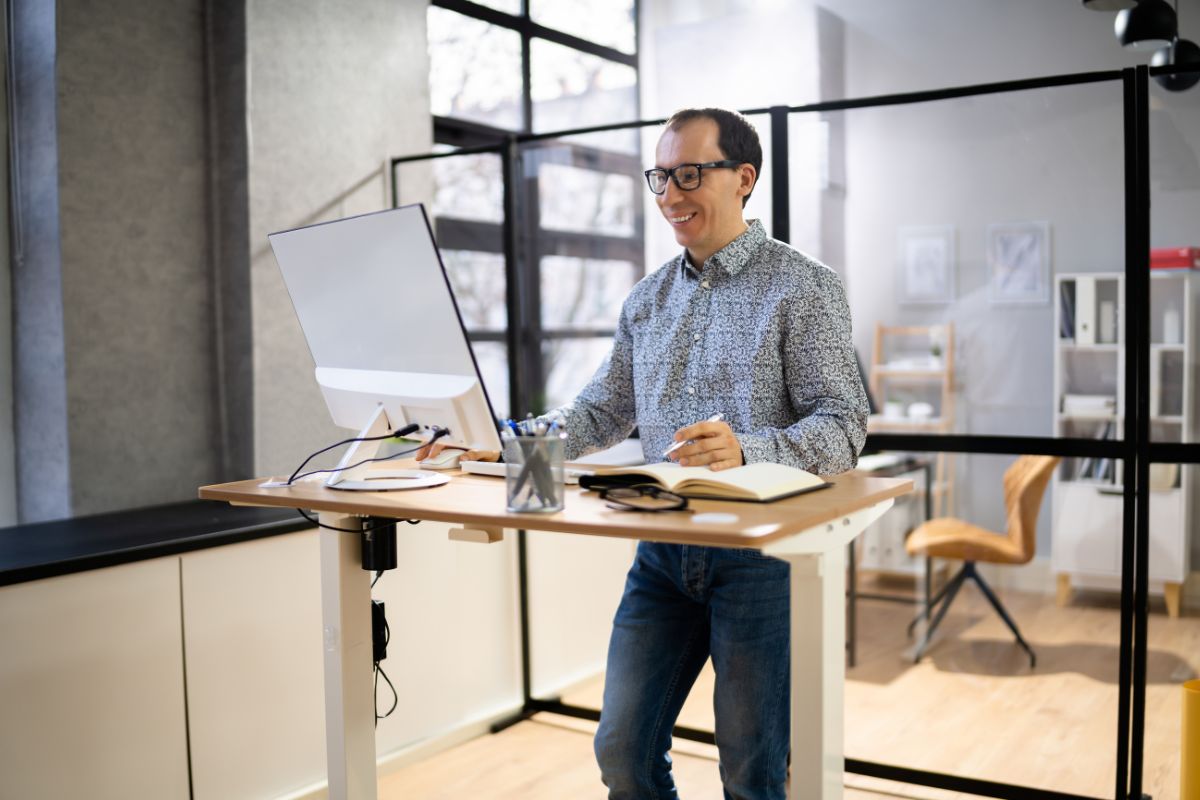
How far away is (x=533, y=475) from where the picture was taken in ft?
4.93

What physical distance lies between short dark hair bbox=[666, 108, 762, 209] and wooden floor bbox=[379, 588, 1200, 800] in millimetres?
1585

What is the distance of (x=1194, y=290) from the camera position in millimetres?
2600

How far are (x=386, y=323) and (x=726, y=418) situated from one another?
591mm

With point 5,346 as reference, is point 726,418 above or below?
below

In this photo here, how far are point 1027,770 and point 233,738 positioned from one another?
6.81 ft

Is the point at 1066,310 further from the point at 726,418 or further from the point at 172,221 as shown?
the point at 172,221

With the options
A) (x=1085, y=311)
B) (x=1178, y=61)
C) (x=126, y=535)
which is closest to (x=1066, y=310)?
(x=1085, y=311)

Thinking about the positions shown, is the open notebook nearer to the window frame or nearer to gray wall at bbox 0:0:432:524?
the window frame

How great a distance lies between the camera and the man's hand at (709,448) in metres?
1.60

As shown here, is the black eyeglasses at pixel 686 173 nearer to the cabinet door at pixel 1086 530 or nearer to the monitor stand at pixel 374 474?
the monitor stand at pixel 374 474

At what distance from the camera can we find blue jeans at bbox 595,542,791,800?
1724mm

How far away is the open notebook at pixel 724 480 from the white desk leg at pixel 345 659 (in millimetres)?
572

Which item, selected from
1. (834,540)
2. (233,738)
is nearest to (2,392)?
(233,738)

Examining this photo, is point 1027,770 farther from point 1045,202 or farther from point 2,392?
point 2,392
